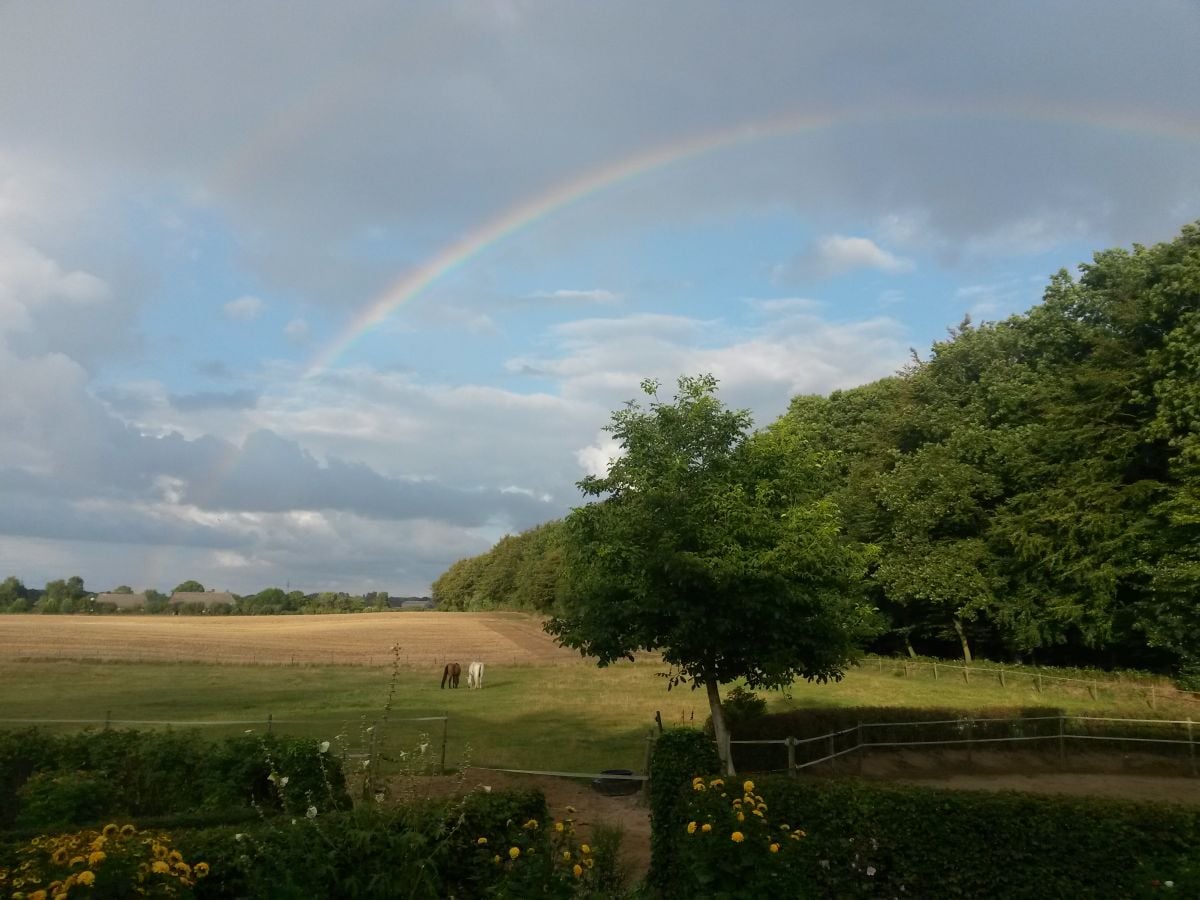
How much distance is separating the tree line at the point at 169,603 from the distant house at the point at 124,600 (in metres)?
0.80

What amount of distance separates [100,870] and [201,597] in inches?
6555

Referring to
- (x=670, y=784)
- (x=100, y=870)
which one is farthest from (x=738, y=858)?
(x=100, y=870)

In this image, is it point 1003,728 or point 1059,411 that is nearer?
point 1003,728

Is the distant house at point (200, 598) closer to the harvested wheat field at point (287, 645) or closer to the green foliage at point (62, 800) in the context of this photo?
the harvested wheat field at point (287, 645)

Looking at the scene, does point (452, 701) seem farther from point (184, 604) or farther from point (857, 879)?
point (184, 604)

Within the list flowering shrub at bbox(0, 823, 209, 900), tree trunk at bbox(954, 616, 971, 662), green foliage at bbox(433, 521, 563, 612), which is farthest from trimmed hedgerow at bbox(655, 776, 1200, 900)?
green foliage at bbox(433, 521, 563, 612)

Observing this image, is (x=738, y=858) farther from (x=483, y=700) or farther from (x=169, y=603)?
(x=169, y=603)

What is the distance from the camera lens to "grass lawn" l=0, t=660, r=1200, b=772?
69.4ft

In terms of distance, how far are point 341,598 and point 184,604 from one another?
3813cm

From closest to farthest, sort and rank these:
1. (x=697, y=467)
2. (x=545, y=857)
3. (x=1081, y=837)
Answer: (x=545, y=857), (x=1081, y=837), (x=697, y=467)

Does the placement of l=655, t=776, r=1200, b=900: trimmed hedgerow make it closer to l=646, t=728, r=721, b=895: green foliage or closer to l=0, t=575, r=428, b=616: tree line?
l=646, t=728, r=721, b=895: green foliage

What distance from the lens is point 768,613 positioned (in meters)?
13.2

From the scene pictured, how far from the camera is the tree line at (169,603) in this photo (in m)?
119

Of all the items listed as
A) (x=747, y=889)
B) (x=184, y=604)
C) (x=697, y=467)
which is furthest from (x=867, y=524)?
(x=184, y=604)
